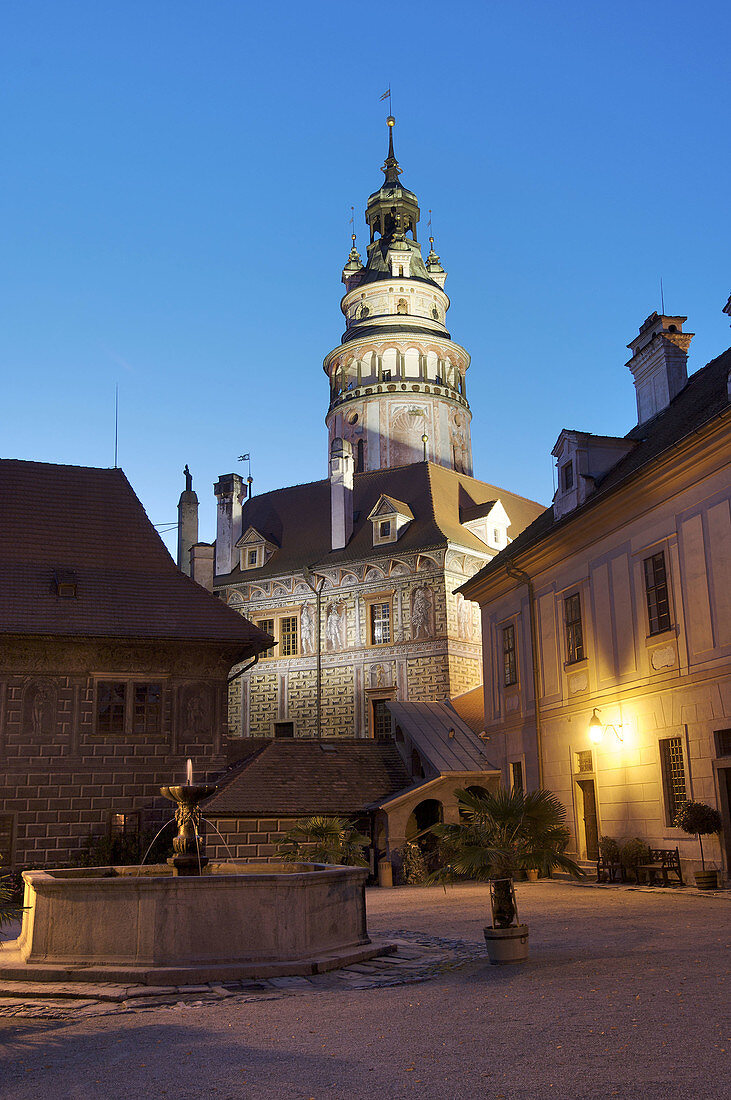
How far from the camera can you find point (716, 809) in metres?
16.5

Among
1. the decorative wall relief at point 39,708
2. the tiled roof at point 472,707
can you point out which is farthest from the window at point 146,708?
the tiled roof at point 472,707

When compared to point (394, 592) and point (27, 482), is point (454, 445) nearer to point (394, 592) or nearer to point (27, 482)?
point (394, 592)

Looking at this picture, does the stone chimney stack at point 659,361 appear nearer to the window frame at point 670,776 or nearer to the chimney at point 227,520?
the window frame at point 670,776

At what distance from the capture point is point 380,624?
131 ft

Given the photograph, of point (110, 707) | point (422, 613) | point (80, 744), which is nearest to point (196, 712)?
point (110, 707)

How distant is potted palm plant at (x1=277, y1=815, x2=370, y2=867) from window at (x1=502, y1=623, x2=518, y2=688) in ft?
19.7

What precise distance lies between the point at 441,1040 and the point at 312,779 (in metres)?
19.0

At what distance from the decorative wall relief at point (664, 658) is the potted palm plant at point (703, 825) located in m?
2.62

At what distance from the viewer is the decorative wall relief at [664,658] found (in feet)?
59.8

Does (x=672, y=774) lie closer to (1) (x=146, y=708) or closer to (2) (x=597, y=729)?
(2) (x=597, y=729)

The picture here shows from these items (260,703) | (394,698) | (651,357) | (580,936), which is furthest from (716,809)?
(260,703)

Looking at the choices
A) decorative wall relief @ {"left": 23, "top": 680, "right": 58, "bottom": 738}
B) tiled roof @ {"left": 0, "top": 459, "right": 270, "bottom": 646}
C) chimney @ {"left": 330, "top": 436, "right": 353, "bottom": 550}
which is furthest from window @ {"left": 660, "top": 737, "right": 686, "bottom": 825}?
chimney @ {"left": 330, "top": 436, "right": 353, "bottom": 550}

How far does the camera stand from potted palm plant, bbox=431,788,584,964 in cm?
1039

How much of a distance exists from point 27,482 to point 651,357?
1678cm
